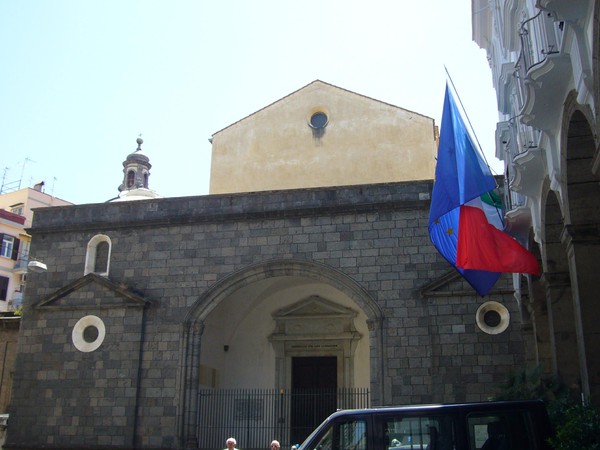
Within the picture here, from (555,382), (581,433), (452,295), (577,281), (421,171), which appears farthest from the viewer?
(421,171)

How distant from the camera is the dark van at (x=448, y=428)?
621 centimetres

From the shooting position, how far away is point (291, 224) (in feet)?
51.5

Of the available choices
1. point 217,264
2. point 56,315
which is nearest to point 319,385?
point 217,264

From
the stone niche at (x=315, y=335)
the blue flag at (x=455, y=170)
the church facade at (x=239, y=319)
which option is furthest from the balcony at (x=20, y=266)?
the blue flag at (x=455, y=170)

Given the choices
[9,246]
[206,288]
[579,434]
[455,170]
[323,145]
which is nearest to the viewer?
[579,434]

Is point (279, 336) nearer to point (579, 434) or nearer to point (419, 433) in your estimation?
point (419, 433)

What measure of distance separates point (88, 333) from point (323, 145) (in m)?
9.75

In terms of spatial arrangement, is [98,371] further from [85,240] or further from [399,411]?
[399,411]

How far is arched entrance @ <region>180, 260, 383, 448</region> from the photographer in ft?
56.0

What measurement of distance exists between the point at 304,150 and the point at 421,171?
3.82 meters

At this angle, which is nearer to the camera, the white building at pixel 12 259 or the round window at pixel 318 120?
the round window at pixel 318 120

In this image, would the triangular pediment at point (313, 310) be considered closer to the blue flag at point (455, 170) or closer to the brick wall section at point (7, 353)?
the blue flag at point (455, 170)

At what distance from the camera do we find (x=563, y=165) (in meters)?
7.78

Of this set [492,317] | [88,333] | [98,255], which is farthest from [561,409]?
[98,255]
